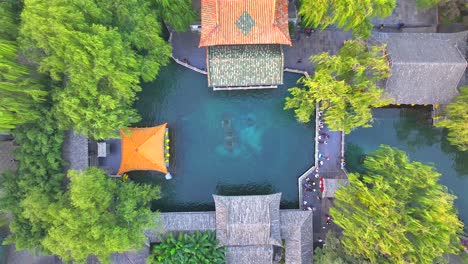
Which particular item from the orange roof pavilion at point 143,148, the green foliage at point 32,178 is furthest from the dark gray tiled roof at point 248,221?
the green foliage at point 32,178

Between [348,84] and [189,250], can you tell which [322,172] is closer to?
[348,84]

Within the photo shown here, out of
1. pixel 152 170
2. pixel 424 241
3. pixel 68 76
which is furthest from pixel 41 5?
pixel 424 241

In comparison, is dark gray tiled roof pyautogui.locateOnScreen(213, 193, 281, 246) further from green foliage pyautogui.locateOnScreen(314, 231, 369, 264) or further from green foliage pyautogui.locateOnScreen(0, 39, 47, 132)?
green foliage pyautogui.locateOnScreen(0, 39, 47, 132)

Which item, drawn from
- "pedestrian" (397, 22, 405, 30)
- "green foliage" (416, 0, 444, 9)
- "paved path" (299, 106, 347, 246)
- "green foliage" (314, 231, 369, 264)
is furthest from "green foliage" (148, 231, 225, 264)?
"green foliage" (416, 0, 444, 9)

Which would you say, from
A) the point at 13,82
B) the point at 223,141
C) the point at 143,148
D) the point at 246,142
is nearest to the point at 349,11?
the point at 246,142

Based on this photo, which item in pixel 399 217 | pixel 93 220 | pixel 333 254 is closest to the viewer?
pixel 93 220

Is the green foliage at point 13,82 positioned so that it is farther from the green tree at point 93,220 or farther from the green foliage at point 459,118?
the green foliage at point 459,118
